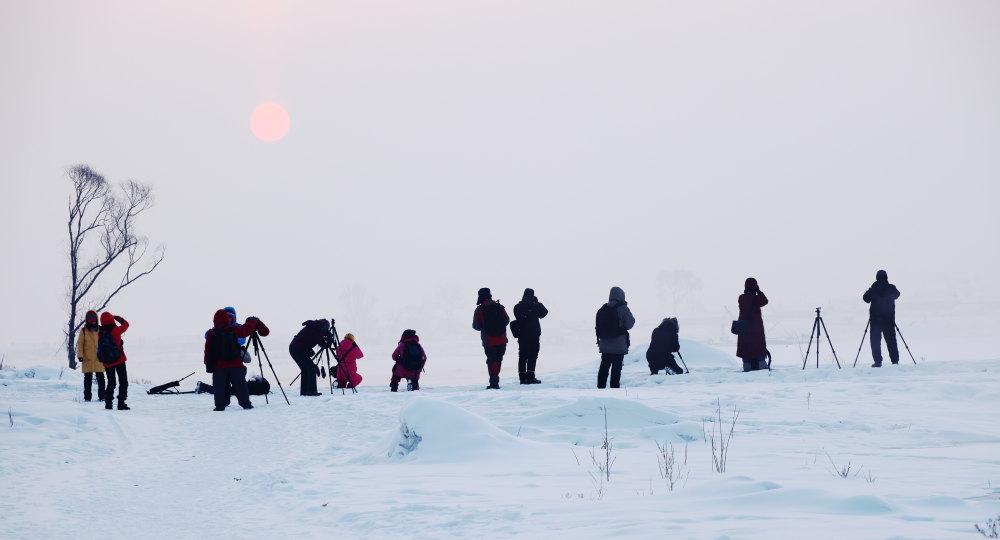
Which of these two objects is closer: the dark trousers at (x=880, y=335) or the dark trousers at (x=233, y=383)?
the dark trousers at (x=233, y=383)

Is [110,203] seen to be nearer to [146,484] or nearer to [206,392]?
[206,392]

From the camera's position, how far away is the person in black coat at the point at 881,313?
1753 centimetres

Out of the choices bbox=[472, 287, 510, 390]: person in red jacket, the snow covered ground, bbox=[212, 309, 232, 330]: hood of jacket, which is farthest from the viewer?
bbox=[472, 287, 510, 390]: person in red jacket

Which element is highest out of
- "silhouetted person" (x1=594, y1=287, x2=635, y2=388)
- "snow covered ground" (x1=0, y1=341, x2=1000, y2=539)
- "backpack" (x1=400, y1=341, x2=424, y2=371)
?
"silhouetted person" (x1=594, y1=287, x2=635, y2=388)

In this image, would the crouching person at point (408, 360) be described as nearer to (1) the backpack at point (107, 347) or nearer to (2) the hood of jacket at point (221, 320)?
(2) the hood of jacket at point (221, 320)

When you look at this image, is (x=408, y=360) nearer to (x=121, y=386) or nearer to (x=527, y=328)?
(x=527, y=328)

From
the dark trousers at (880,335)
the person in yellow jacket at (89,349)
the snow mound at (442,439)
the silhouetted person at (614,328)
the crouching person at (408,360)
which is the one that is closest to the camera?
the snow mound at (442,439)

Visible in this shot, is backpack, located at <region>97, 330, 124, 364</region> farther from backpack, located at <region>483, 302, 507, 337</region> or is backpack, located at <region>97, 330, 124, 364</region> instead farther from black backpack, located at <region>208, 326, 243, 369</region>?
backpack, located at <region>483, 302, 507, 337</region>

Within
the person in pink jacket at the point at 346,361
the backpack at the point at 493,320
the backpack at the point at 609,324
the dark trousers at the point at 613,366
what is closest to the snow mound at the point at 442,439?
the backpack at the point at 609,324

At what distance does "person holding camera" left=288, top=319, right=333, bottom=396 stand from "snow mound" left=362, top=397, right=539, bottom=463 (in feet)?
22.7

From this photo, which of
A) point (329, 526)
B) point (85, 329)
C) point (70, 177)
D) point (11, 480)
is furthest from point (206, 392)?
point (70, 177)

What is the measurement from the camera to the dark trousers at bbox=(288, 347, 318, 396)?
16344 millimetres

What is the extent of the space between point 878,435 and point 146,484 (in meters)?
8.33

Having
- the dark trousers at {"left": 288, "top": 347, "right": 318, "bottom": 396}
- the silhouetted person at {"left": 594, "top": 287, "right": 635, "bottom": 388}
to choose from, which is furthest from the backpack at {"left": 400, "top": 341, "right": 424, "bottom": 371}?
the silhouetted person at {"left": 594, "top": 287, "right": 635, "bottom": 388}
